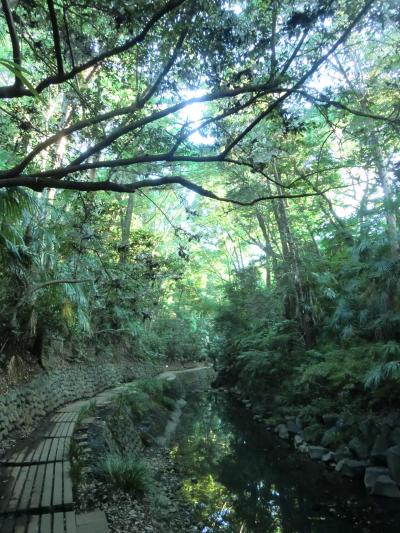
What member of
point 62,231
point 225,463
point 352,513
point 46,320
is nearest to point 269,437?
point 225,463

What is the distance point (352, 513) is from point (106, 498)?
3899 millimetres

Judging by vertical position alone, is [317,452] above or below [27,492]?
below

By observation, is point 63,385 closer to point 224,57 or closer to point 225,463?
point 225,463

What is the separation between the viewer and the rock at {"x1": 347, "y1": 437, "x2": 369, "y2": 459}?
7.68m

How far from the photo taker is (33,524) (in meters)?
3.83

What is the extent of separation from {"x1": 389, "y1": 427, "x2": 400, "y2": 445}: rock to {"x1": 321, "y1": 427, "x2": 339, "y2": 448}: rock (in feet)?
4.74

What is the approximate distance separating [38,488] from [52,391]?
5.40m

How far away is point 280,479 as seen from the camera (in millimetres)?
7879

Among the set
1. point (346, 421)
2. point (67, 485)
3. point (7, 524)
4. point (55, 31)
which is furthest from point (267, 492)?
point (55, 31)

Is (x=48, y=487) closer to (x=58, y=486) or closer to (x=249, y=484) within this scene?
(x=58, y=486)

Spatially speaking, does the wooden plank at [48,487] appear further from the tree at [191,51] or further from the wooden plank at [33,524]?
the tree at [191,51]

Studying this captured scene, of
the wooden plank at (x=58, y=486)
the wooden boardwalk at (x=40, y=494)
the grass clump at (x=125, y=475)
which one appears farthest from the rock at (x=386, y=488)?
the wooden plank at (x=58, y=486)

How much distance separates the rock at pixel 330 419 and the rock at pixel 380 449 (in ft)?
5.32

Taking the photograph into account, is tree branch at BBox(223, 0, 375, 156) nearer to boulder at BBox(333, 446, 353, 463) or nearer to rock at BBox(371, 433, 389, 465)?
rock at BBox(371, 433, 389, 465)
